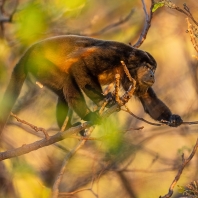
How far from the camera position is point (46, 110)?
6.03m

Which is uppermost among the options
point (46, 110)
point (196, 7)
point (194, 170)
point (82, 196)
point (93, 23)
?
point (196, 7)

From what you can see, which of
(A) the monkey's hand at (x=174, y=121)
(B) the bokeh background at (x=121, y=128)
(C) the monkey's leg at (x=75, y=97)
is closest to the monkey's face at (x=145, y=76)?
(A) the monkey's hand at (x=174, y=121)

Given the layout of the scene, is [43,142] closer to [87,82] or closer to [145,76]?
[87,82]

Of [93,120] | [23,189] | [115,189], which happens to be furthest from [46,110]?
[93,120]

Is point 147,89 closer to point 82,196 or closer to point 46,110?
point 46,110

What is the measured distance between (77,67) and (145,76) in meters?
0.50

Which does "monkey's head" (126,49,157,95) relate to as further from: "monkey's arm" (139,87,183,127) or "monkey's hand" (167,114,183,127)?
"monkey's hand" (167,114,183,127)

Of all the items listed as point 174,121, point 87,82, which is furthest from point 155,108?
point 87,82

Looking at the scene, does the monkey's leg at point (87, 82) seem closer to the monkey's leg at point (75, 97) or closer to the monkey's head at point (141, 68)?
the monkey's leg at point (75, 97)

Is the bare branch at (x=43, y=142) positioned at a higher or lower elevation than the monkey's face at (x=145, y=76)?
higher

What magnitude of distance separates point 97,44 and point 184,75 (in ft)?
11.7

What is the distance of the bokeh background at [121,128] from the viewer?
5.48 metres

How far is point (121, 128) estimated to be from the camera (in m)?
4.95

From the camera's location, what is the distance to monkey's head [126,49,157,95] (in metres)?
3.86
